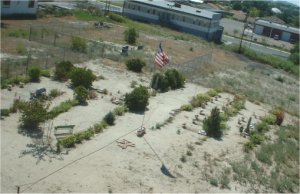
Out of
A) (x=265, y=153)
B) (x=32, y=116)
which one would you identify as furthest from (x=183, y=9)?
(x=32, y=116)

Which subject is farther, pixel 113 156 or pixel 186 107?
pixel 186 107

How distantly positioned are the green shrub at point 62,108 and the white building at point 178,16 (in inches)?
1791

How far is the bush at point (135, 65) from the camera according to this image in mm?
35656

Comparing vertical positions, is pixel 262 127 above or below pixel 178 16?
below

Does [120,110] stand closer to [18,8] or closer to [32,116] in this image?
[32,116]

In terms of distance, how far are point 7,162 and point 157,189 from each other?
6021 millimetres

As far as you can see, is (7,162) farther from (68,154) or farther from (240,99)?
(240,99)

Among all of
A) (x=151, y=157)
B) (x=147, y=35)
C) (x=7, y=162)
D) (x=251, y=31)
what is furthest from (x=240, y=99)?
(x=251, y=31)

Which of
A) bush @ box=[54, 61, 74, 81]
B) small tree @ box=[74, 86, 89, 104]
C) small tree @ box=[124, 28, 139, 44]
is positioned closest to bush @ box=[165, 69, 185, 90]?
bush @ box=[54, 61, 74, 81]

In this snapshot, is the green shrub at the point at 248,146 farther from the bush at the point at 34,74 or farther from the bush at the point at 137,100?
the bush at the point at 34,74

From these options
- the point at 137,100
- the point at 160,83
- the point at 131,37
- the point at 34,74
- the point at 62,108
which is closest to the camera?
the point at 62,108

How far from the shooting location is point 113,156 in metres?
19.6

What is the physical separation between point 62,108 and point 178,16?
4910 centimetres

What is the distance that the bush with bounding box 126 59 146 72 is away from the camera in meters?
35.7
